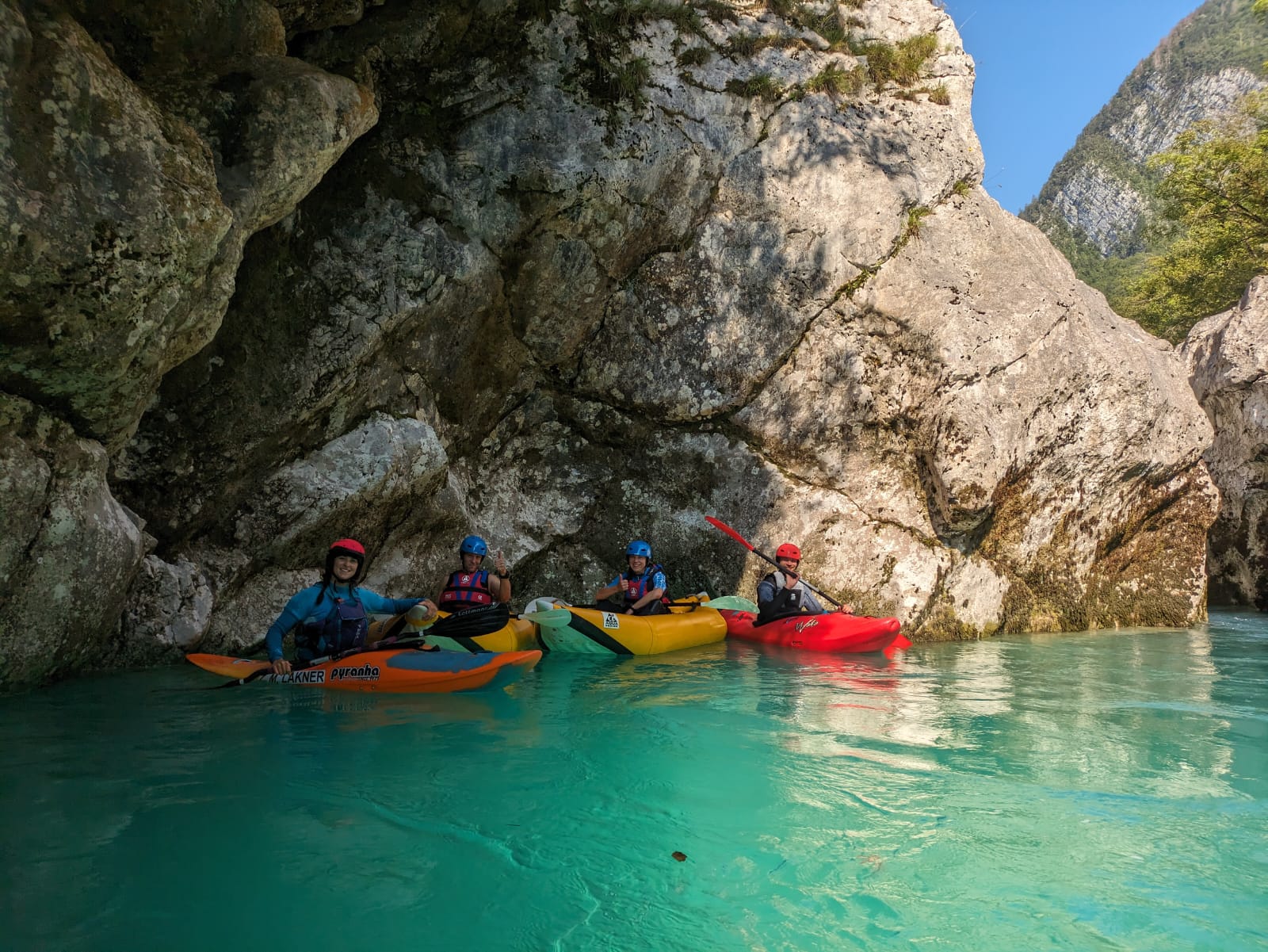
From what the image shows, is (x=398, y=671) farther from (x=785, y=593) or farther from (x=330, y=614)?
(x=785, y=593)

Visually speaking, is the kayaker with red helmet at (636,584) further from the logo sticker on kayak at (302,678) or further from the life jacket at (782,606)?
the logo sticker on kayak at (302,678)

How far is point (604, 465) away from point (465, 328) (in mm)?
2169

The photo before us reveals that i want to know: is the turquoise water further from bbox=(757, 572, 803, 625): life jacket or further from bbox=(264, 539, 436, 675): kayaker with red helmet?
bbox=(757, 572, 803, 625): life jacket

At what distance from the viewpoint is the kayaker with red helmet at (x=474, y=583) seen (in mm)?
7422

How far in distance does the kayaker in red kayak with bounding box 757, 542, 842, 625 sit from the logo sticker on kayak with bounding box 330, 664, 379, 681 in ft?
13.5

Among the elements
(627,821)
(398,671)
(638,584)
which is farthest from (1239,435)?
(627,821)

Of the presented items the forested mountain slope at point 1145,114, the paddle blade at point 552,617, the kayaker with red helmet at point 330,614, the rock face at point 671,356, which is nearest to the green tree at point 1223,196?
the rock face at point 671,356

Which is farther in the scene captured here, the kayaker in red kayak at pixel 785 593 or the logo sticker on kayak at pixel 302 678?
the kayaker in red kayak at pixel 785 593

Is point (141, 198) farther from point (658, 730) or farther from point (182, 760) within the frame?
point (658, 730)

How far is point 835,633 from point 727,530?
191 centimetres

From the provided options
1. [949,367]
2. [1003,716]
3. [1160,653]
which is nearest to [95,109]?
[1003,716]

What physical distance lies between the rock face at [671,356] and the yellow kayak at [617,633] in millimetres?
1554

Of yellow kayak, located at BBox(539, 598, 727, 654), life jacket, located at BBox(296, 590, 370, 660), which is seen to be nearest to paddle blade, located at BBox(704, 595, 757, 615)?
yellow kayak, located at BBox(539, 598, 727, 654)

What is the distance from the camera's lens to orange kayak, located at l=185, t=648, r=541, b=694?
5.92 meters
